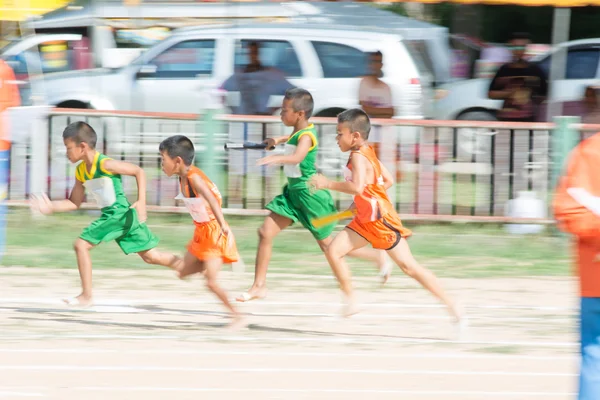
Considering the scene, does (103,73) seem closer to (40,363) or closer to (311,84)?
(311,84)

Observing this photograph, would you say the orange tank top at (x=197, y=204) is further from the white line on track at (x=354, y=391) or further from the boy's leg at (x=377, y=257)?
the white line on track at (x=354, y=391)

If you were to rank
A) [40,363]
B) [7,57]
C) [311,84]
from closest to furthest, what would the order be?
[40,363], [311,84], [7,57]

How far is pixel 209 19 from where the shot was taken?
54.2ft

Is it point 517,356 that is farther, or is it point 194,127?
point 194,127

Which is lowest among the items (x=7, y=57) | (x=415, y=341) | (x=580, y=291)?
(x=415, y=341)

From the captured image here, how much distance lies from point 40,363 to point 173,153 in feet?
5.48

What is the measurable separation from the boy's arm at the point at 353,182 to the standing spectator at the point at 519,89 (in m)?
6.99

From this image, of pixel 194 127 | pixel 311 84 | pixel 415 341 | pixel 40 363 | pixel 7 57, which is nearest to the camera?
pixel 40 363

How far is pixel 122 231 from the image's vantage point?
7.80m

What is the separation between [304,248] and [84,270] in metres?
3.33

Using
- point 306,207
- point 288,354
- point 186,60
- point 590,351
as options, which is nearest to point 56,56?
point 186,60

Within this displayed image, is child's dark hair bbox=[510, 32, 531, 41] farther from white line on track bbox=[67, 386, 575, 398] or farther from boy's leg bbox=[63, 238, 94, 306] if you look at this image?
white line on track bbox=[67, 386, 575, 398]

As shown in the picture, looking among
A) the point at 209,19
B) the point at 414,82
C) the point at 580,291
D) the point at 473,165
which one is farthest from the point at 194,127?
the point at 580,291

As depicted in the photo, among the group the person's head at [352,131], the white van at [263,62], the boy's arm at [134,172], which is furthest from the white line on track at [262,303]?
the white van at [263,62]
